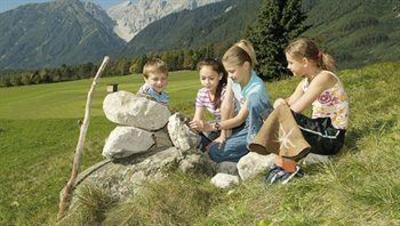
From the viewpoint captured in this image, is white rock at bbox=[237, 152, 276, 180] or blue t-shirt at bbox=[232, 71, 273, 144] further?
blue t-shirt at bbox=[232, 71, 273, 144]

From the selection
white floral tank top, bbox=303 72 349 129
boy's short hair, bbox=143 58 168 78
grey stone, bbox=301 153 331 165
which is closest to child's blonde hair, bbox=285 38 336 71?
white floral tank top, bbox=303 72 349 129

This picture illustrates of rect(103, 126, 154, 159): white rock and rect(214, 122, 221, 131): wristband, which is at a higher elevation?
rect(214, 122, 221, 131): wristband

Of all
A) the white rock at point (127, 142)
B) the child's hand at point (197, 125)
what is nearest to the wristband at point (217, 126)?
the child's hand at point (197, 125)

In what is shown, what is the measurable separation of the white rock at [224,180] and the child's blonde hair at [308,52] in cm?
196

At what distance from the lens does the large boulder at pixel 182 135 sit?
8.94 meters

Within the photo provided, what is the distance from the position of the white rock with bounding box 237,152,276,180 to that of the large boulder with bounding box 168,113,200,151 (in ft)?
3.28

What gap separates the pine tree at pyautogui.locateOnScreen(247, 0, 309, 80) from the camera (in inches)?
1964

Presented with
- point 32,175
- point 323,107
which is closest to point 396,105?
point 323,107

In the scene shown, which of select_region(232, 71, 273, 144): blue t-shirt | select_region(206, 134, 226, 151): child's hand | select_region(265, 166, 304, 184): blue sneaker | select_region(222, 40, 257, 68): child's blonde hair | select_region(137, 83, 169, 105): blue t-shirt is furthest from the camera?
select_region(137, 83, 169, 105): blue t-shirt

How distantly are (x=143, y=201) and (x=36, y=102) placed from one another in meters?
47.9

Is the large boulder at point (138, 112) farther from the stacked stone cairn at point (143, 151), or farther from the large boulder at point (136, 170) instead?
the large boulder at point (136, 170)

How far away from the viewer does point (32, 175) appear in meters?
17.2

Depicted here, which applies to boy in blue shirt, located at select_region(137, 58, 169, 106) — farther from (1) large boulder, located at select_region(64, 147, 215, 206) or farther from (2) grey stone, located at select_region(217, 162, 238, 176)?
(2) grey stone, located at select_region(217, 162, 238, 176)

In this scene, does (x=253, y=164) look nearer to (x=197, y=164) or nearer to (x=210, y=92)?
(x=197, y=164)
